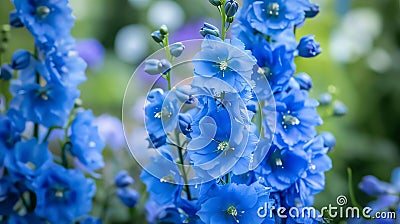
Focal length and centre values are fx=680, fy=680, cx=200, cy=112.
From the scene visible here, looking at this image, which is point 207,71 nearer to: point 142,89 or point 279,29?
point 279,29

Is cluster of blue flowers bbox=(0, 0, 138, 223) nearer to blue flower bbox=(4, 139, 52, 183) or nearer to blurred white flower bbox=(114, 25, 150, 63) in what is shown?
blue flower bbox=(4, 139, 52, 183)

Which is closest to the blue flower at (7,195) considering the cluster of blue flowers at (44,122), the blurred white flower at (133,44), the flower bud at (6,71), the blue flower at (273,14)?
the cluster of blue flowers at (44,122)

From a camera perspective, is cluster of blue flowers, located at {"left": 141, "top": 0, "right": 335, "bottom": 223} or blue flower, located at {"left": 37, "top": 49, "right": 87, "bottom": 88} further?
blue flower, located at {"left": 37, "top": 49, "right": 87, "bottom": 88}

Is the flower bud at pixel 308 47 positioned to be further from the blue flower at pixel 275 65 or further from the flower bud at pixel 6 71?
the flower bud at pixel 6 71

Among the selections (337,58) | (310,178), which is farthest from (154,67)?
(337,58)

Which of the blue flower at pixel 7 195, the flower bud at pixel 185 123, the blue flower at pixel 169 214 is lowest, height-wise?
the blue flower at pixel 169 214

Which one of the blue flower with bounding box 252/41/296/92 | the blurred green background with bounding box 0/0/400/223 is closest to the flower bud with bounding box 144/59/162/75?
the blue flower with bounding box 252/41/296/92

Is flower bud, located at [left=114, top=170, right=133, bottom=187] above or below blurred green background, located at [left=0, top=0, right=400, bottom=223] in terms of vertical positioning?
below

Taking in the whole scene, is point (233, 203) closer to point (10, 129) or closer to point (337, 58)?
point (10, 129)
